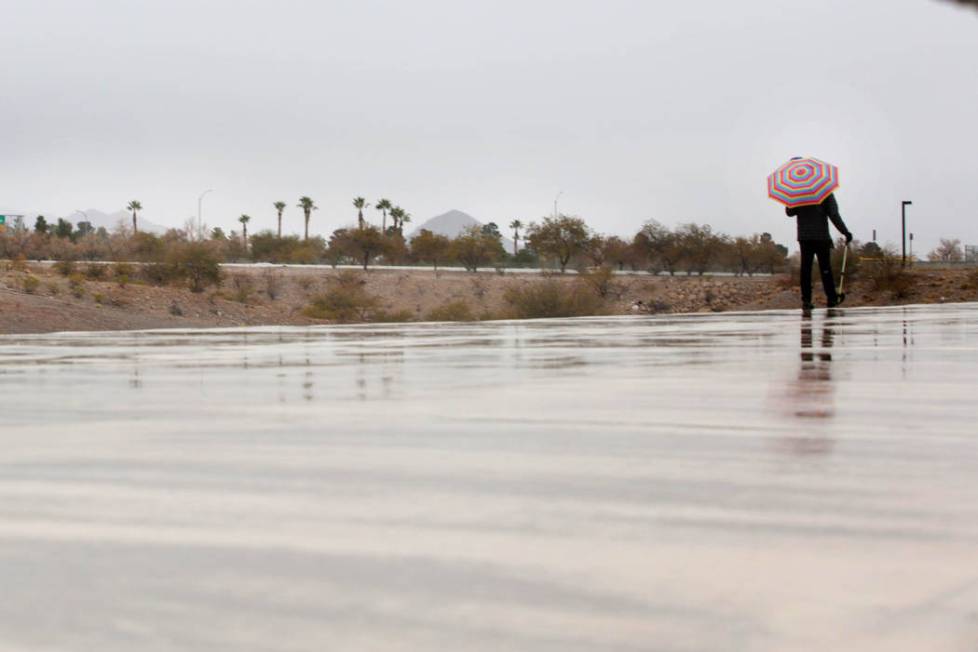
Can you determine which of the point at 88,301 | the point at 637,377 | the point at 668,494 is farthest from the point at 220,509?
the point at 88,301

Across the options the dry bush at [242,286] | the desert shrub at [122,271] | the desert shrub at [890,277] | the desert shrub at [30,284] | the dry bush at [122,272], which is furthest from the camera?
the desert shrub at [122,271]

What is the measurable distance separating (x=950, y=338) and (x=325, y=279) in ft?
220

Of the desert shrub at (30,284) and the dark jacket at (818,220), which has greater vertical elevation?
the dark jacket at (818,220)

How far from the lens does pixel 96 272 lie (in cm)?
5738

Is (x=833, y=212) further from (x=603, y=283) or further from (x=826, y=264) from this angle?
(x=603, y=283)

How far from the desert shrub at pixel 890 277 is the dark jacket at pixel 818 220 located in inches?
1169

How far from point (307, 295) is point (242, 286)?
3.91 m

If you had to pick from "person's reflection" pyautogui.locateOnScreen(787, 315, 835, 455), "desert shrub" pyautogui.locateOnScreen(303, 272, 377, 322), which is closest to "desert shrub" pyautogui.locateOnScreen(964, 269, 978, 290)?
"desert shrub" pyautogui.locateOnScreen(303, 272, 377, 322)

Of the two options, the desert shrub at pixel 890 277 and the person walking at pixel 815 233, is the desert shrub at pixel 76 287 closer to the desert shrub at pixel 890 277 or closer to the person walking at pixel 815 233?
the desert shrub at pixel 890 277

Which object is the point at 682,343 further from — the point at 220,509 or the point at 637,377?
the point at 220,509

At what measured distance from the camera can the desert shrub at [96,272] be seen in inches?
2206

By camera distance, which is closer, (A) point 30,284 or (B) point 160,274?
(A) point 30,284

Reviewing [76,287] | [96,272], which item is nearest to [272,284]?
[96,272]

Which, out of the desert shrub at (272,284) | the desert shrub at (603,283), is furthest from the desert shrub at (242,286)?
the desert shrub at (603,283)
